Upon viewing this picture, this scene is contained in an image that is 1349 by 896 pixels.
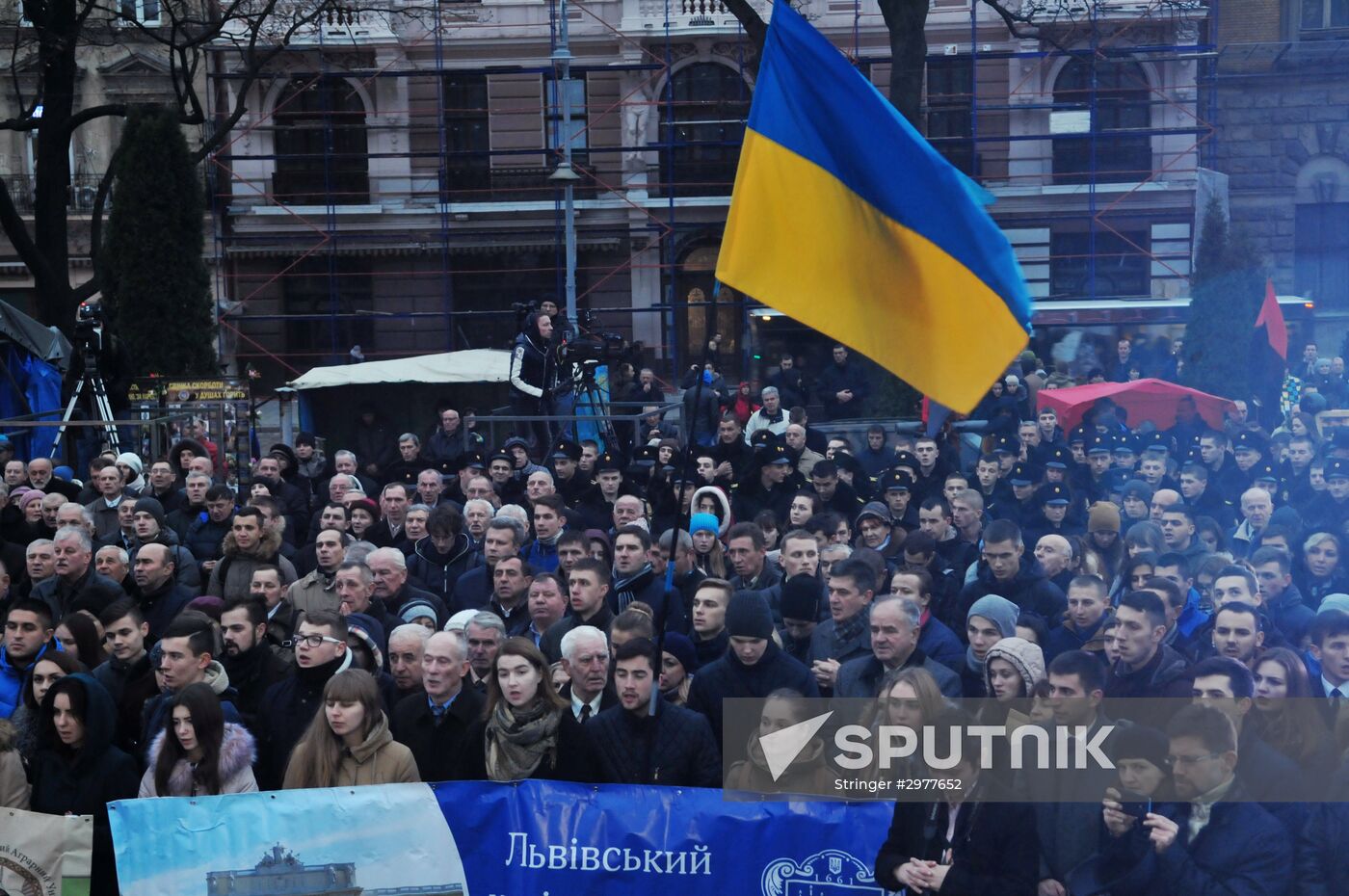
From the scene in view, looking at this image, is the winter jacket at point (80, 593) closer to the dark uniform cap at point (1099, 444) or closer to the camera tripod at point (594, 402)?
the camera tripod at point (594, 402)

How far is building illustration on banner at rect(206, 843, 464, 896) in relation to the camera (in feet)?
18.6

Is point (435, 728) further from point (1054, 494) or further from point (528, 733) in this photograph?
point (1054, 494)

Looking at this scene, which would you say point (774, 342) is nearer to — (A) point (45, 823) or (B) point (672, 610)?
(B) point (672, 610)

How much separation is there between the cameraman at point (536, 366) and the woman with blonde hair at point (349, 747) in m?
8.29

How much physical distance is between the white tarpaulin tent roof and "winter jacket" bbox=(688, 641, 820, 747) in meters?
13.2

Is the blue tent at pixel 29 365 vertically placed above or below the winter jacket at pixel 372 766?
above

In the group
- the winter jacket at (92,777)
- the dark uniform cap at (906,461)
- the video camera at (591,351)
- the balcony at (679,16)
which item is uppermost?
the balcony at (679,16)

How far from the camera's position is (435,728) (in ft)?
20.3

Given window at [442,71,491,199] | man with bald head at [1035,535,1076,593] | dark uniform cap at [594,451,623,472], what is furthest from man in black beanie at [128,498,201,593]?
window at [442,71,491,199]

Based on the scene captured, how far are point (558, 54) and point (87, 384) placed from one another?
292 inches

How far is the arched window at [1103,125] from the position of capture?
3059 cm

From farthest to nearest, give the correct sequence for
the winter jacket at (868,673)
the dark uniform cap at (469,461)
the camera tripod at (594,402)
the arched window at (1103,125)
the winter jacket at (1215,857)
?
1. the arched window at (1103,125)
2. the camera tripod at (594,402)
3. the dark uniform cap at (469,461)
4. the winter jacket at (868,673)
5. the winter jacket at (1215,857)

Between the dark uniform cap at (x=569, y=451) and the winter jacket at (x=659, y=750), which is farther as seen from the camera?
the dark uniform cap at (x=569, y=451)

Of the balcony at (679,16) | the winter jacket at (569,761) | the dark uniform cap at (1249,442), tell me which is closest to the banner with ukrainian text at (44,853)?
the winter jacket at (569,761)
